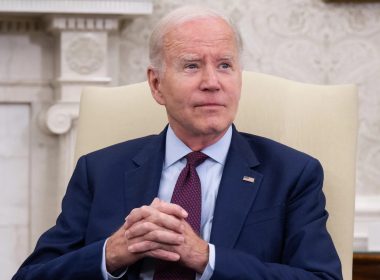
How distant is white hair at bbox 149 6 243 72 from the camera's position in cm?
229

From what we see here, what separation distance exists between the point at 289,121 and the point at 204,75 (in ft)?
1.08

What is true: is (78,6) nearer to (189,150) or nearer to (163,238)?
(189,150)

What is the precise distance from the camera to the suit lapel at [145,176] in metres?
2.31

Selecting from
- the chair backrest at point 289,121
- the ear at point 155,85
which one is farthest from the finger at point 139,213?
the chair backrest at point 289,121

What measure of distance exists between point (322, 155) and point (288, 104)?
0.16 metres

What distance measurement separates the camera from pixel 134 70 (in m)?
3.77

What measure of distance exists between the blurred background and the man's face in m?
1.43

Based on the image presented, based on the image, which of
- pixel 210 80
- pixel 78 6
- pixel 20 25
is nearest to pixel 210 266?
pixel 210 80

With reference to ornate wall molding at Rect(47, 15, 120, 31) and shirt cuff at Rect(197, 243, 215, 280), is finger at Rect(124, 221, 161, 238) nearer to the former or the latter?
shirt cuff at Rect(197, 243, 215, 280)

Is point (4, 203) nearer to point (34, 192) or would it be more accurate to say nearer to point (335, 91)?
point (34, 192)

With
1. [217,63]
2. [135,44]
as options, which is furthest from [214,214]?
[135,44]

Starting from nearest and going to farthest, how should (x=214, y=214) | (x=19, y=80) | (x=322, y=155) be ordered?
(x=214, y=214)
(x=322, y=155)
(x=19, y=80)

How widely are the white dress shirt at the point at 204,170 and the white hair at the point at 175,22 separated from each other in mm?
198

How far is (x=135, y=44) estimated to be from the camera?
12.3ft
